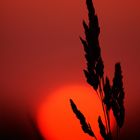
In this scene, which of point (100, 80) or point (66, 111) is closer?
point (100, 80)

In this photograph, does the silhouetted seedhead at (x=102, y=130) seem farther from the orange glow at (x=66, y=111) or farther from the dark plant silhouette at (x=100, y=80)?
the orange glow at (x=66, y=111)

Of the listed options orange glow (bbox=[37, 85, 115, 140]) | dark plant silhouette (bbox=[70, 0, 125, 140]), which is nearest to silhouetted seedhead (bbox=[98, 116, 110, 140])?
dark plant silhouette (bbox=[70, 0, 125, 140])

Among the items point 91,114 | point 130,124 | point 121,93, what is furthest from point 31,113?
point 121,93

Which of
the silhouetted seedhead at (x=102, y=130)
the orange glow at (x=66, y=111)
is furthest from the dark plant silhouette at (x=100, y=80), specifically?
the orange glow at (x=66, y=111)

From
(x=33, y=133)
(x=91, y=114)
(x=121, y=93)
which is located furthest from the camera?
(x=33, y=133)

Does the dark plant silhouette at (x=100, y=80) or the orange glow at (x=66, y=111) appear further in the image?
the orange glow at (x=66, y=111)

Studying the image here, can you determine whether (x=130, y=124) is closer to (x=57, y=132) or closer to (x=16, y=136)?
(x=57, y=132)

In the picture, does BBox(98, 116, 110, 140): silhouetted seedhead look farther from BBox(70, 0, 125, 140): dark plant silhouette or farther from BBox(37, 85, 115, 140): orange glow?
BBox(37, 85, 115, 140): orange glow

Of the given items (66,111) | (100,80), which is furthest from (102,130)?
(66,111)

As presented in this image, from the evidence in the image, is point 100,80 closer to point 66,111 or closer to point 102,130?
point 102,130
